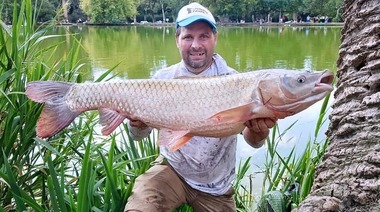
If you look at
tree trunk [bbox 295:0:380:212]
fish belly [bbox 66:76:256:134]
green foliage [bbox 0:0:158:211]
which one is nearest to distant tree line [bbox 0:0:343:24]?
green foliage [bbox 0:0:158:211]

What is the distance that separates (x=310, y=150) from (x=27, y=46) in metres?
2.31

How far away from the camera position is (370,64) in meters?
2.32

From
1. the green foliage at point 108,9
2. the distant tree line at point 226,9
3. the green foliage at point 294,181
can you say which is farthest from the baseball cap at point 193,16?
the green foliage at point 108,9

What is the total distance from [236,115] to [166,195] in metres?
0.96

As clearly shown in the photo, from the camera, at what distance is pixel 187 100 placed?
2.27 meters

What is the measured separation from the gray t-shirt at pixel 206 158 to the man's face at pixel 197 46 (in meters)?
0.05

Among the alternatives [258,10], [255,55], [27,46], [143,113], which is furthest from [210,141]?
[258,10]

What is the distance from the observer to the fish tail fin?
2344mm

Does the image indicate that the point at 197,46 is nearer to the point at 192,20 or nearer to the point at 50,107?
the point at 192,20

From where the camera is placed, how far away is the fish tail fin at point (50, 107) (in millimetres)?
2344

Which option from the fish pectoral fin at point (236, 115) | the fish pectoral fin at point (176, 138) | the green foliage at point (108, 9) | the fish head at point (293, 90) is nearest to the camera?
the fish head at point (293, 90)

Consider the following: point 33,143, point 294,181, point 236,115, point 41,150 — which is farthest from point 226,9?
point 236,115

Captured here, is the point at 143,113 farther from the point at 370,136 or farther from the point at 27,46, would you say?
the point at 27,46

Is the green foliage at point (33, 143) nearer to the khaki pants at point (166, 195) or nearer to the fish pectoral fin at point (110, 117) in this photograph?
the khaki pants at point (166, 195)
